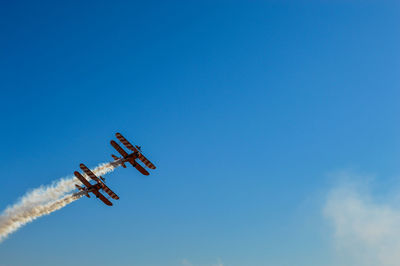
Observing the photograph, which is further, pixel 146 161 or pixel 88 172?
pixel 146 161

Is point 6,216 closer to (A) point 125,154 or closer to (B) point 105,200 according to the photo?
(B) point 105,200

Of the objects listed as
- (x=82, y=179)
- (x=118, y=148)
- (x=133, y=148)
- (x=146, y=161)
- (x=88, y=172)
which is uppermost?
(x=133, y=148)

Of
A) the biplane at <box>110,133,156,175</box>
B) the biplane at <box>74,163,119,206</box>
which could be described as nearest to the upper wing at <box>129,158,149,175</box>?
the biplane at <box>110,133,156,175</box>

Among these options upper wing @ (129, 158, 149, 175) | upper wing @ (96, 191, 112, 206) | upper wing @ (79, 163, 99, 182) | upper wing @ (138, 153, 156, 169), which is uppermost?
upper wing @ (138, 153, 156, 169)

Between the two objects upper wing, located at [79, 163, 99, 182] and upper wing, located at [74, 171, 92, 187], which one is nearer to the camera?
upper wing, located at [74, 171, 92, 187]

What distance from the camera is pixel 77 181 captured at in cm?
7469

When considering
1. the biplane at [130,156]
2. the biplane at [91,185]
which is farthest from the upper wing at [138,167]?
the biplane at [91,185]

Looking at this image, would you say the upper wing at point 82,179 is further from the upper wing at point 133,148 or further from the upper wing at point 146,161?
the upper wing at point 146,161

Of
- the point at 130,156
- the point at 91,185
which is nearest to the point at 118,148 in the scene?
the point at 130,156

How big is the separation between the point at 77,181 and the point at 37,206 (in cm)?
1001

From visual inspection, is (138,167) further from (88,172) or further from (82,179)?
(82,179)

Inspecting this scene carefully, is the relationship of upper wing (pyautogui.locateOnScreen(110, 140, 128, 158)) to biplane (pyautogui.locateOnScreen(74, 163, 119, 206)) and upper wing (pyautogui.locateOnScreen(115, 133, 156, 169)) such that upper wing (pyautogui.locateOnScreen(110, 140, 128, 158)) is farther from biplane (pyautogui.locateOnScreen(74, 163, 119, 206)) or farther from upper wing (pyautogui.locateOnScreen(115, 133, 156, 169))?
biplane (pyautogui.locateOnScreen(74, 163, 119, 206))

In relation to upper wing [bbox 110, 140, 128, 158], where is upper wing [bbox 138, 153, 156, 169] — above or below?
above

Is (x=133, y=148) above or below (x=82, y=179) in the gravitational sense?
above
